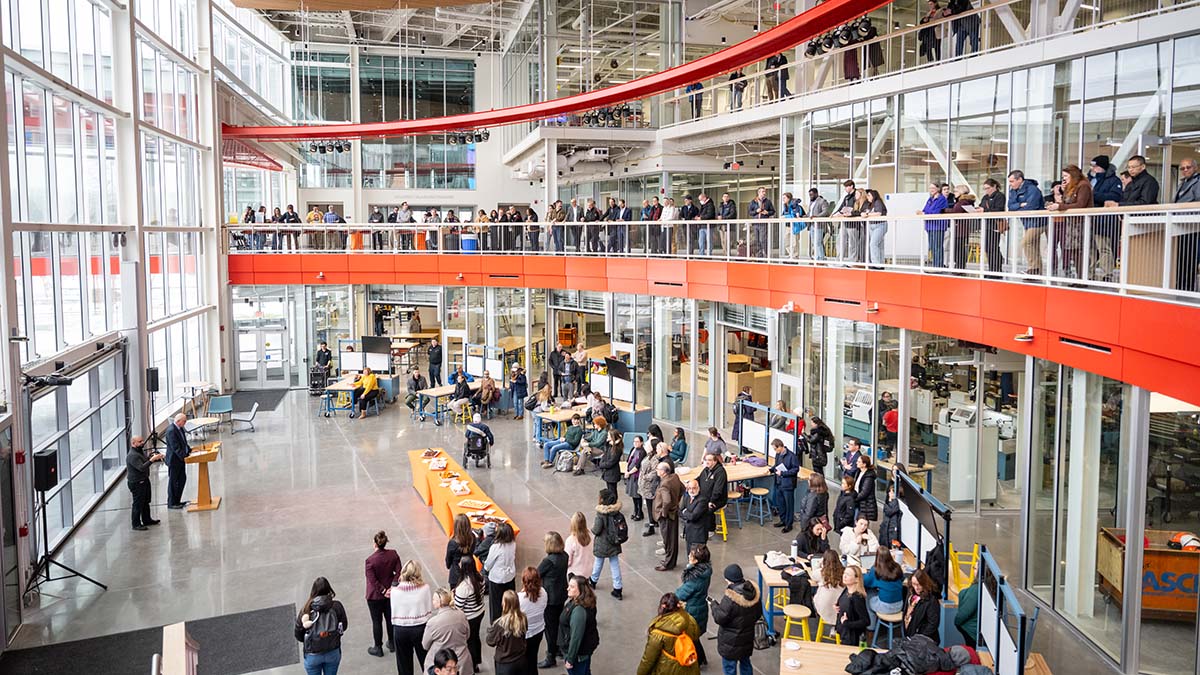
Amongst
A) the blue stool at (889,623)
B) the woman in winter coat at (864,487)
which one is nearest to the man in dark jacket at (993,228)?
the woman in winter coat at (864,487)

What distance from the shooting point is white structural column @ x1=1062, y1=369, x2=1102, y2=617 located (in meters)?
10.7

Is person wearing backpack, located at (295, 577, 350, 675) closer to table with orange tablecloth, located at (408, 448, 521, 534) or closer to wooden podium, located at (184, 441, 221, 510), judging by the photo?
table with orange tablecloth, located at (408, 448, 521, 534)

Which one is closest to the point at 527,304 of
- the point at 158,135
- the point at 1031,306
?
the point at 158,135

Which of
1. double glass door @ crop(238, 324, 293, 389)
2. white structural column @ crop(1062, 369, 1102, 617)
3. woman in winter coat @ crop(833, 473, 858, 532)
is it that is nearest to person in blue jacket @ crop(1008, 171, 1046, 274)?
white structural column @ crop(1062, 369, 1102, 617)

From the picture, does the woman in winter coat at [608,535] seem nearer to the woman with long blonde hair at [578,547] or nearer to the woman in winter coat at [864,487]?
the woman with long blonde hair at [578,547]

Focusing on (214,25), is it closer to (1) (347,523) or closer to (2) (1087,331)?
(1) (347,523)

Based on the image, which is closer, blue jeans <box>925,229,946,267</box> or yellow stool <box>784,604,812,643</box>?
yellow stool <box>784,604,812,643</box>

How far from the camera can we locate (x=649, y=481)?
Answer: 14.4m

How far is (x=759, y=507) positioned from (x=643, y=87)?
10251mm

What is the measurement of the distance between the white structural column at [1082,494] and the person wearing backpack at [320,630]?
29.8ft

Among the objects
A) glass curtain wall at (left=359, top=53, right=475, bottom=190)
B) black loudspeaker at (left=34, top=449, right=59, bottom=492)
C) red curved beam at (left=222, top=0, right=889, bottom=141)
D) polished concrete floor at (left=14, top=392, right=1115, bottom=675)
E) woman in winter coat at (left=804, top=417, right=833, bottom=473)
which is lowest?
polished concrete floor at (left=14, top=392, right=1115, bottom=675)

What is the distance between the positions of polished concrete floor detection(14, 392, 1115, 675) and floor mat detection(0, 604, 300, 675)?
310 mm

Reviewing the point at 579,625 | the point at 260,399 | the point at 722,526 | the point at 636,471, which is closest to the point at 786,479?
the point at 722,526

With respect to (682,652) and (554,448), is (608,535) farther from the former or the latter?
(554,448)
